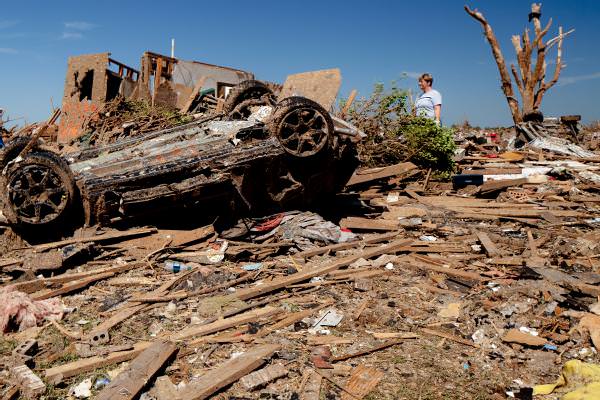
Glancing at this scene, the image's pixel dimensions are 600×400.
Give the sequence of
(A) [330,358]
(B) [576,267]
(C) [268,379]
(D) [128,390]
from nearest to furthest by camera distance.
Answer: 1. (D) [128,390]
2. (C) [268,379]
3. (A) [330,358]
4. (B) [576,267]

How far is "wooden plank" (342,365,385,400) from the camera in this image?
11.3 ft

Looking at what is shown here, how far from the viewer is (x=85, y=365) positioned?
12.2 feet

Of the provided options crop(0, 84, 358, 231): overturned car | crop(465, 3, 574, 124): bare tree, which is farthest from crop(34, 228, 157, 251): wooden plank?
crop(465, 3, 574, 124): bare tree

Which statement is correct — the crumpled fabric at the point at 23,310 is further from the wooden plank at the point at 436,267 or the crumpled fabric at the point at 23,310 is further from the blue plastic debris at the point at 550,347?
the blue plastic debris at the point at 550,347

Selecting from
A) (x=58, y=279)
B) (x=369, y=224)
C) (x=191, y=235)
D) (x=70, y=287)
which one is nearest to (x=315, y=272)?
(x=191, y=235)

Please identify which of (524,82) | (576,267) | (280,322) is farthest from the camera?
(524,82)

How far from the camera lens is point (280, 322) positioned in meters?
4.55

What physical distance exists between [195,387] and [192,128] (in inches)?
212

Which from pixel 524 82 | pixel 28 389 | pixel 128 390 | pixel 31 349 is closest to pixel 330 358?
pixel 128 390

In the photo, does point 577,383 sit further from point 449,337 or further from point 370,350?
point 370,350

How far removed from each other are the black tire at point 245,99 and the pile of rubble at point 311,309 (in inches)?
103

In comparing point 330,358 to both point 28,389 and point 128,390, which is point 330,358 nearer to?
point 128,390

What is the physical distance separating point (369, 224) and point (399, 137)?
5.01 meters

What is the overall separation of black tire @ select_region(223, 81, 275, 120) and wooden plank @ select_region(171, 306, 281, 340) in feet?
16.1
